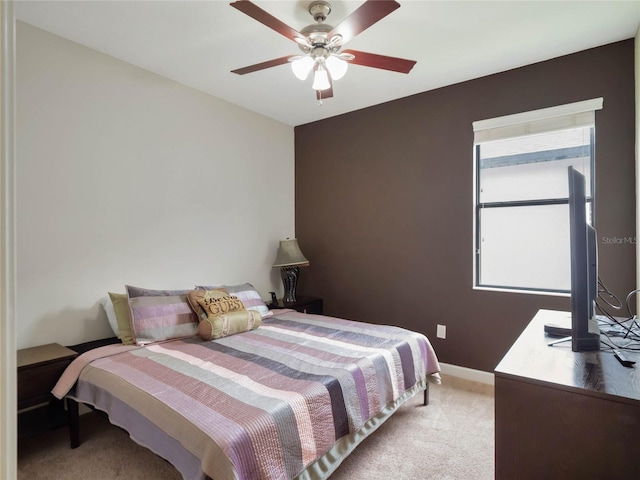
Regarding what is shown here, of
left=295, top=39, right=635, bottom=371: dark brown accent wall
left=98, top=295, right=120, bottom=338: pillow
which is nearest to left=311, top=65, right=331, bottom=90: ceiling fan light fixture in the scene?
left=295, top=39, right=635, bottom=371: dark brown accent wall

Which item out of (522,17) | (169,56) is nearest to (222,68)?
(169,56)

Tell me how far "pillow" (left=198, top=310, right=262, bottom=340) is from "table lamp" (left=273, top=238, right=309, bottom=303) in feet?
3.24

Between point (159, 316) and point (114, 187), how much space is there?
3.54ft

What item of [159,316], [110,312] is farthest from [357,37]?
[110,312]

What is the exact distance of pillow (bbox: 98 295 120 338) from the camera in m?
2.49

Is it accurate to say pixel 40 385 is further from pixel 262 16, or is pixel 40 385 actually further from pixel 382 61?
pixel 382 61

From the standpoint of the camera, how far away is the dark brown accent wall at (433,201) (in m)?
2.52

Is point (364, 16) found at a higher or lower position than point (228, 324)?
higher

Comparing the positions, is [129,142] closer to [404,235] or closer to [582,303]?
[404,235]

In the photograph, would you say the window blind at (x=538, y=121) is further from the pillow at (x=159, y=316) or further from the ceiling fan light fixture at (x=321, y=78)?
the pillow at (x=159, y=316)

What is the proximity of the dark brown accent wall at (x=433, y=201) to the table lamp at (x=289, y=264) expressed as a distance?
1.31 feet

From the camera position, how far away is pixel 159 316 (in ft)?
8.13

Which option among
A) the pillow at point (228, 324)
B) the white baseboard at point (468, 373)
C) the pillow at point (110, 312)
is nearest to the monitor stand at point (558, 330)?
the white baseboard at point (468, 373)

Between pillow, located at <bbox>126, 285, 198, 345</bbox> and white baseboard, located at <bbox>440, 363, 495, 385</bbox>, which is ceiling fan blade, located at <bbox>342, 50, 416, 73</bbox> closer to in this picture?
pillow, located at <bbox>126, 285, 198, 345</bbox>
